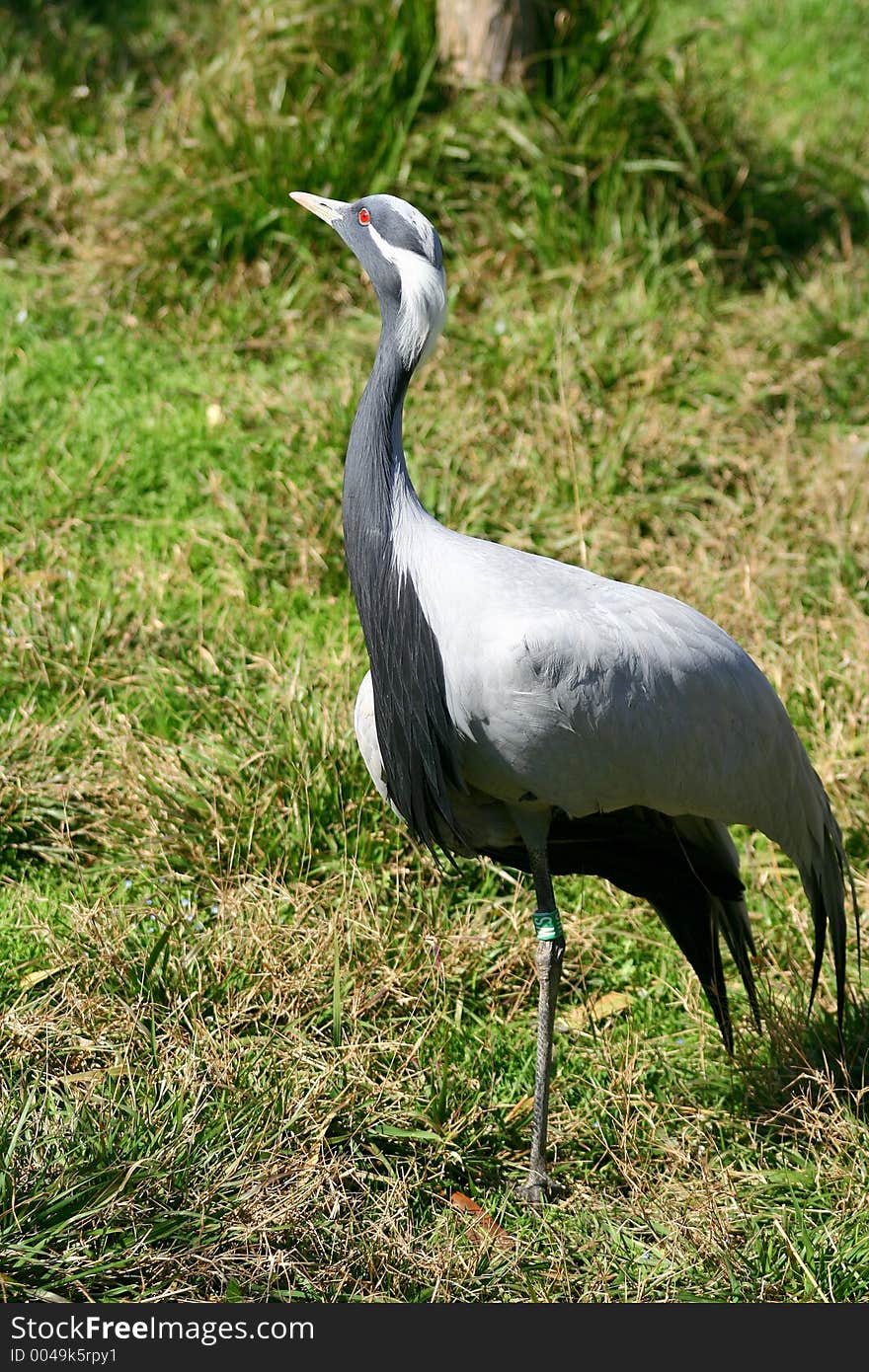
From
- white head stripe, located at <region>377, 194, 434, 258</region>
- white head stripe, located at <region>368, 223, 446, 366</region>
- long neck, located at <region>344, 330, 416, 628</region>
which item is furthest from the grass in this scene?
white head stripe, located at <region>377, 194, 434, 258</region>

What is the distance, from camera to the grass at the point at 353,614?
9.32ft

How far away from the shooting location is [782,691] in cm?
414

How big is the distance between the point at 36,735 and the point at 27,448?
1479mm

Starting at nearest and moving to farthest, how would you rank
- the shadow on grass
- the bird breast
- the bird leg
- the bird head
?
the bird breast < the bird head < the bird leg < the shadow on grass

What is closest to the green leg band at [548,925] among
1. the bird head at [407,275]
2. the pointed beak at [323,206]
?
the bird head at [407,275]

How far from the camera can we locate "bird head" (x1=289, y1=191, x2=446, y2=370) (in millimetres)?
2805

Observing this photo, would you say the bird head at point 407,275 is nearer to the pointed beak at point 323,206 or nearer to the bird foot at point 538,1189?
the pointed beak at point 323,206

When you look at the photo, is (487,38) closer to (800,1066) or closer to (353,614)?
(353,614)

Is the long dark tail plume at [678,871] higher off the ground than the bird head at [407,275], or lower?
lower

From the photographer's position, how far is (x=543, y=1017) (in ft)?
10.1

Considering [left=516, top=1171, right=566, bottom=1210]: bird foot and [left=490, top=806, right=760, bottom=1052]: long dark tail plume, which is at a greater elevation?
[left=490, top=806, right=760, bottom=1052]: long dark tail plume

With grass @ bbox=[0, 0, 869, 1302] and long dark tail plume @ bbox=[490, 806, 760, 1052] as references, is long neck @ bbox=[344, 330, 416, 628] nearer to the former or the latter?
long dark tail plume @ bbox=[490, 806, 760, 1052]
